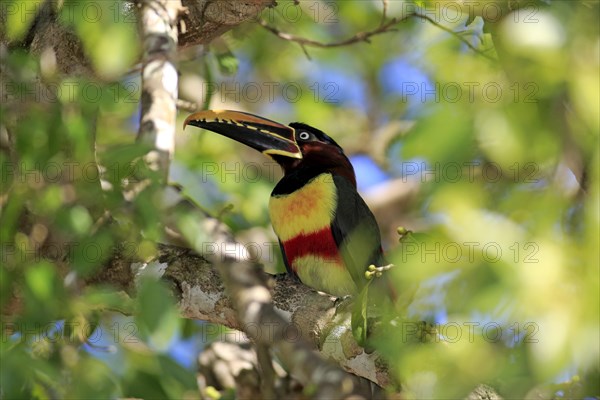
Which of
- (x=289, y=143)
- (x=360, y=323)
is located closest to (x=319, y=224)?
(x=289, y=143)

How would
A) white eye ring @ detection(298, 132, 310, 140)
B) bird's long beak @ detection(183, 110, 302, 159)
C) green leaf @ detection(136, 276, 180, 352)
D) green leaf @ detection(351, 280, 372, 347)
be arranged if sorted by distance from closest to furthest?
green leaf @ detection(136, 276, 180, 352) → green leaf @ detection(351, 280, 372, 347) → bird's long beak @ detection(183, 110, 302, 159) → white eye ring @ detection(298, 132, 310, 140)

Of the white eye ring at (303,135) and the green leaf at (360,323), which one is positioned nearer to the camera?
the green leaf at (360,323)

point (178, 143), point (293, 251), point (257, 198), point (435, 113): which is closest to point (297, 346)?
point (435, 113)

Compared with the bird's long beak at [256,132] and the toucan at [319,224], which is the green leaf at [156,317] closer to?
the toucan at [319,224]

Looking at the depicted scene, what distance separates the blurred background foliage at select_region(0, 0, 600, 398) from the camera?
4.32 feet

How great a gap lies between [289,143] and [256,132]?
215 millimetres

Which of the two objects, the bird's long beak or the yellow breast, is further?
the bird's long beak

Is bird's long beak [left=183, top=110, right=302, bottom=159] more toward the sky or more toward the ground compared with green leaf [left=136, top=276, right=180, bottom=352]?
more toward the ground

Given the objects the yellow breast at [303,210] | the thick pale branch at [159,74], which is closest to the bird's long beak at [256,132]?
the yellow breast at [303,210]

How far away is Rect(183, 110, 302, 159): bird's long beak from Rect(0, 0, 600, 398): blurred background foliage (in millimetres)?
283

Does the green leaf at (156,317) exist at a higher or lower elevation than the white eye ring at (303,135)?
higher


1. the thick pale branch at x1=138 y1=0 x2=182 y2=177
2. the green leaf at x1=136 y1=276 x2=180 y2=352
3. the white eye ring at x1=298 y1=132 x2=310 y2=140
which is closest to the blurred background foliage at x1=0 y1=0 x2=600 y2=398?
the green leaf at x1=136 y1=276 x2=180 y2=352

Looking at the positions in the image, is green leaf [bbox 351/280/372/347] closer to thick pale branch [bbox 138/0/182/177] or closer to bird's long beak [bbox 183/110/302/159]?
thick pale branch [bbox 138/0/182/177]

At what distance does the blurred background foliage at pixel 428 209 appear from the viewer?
132cm
